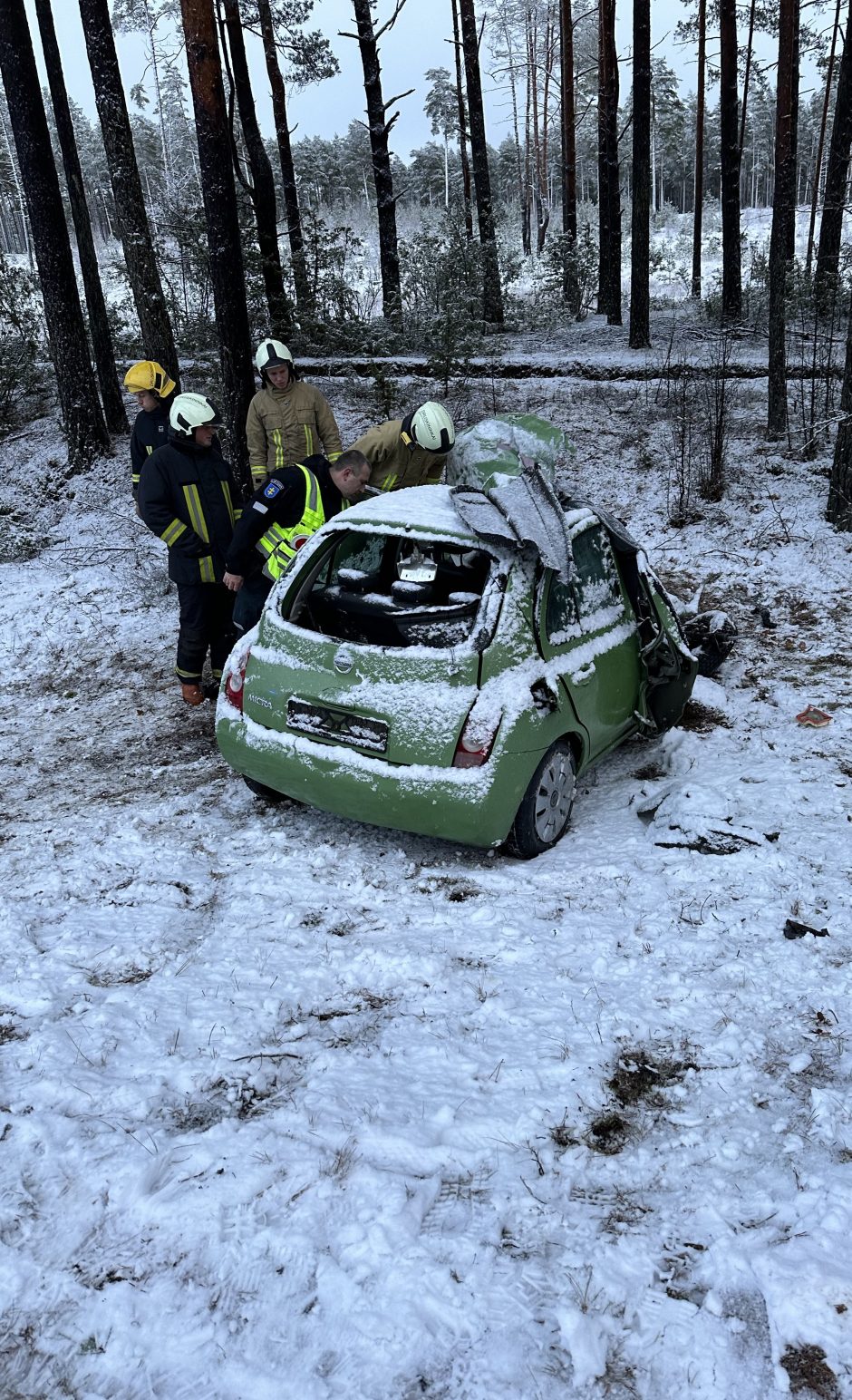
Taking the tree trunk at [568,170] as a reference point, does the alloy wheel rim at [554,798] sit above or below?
below

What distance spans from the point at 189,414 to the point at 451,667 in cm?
314

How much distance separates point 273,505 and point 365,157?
2529 inches

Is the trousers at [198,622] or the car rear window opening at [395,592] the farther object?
the trousers at [198,622]

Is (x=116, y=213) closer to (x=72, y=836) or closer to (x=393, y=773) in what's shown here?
Answer: (x=72, y=836)

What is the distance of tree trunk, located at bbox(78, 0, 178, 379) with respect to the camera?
35.3ft

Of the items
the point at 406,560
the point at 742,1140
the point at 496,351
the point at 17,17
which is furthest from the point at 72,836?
the point at 496,351

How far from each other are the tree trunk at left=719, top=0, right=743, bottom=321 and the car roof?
17.1m

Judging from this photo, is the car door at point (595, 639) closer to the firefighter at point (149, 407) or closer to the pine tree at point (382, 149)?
the firefighter at point (149, 407)

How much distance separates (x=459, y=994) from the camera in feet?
11.0

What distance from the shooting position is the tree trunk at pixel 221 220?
26.7ft

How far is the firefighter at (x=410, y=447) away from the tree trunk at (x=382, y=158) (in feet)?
37.3

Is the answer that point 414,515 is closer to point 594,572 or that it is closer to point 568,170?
point 594,572

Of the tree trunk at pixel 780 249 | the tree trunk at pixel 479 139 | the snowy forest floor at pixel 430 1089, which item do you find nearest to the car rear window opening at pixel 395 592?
the snowy forest floor at pixel 430 1089

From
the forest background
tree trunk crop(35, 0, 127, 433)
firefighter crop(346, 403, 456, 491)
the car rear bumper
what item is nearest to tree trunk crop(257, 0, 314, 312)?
the forest background
